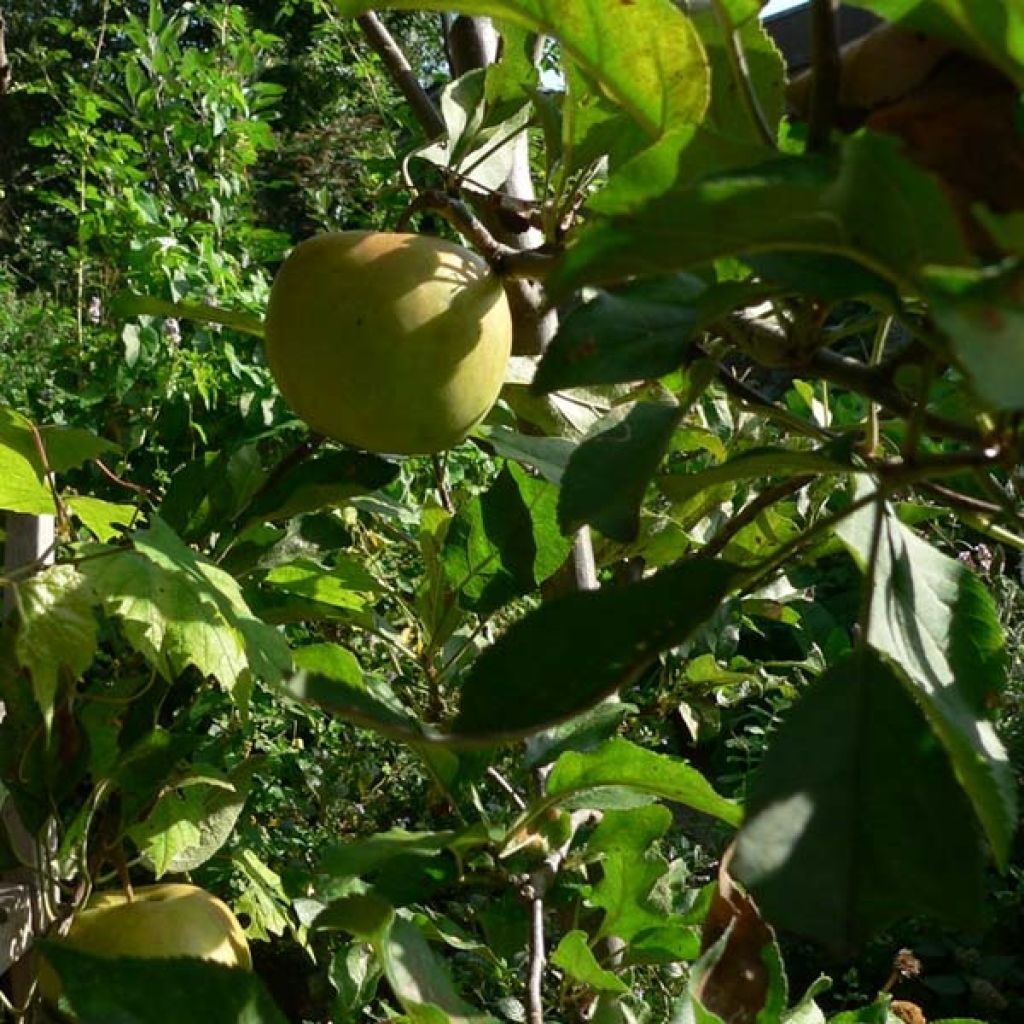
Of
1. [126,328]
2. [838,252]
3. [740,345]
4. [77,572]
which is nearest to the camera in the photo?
[838,252]

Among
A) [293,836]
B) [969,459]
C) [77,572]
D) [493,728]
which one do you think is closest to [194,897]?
[77,572]

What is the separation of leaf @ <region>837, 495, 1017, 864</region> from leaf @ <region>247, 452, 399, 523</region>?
0.32 m

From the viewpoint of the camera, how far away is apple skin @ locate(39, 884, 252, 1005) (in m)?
0.80

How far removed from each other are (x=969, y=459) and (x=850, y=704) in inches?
3.2

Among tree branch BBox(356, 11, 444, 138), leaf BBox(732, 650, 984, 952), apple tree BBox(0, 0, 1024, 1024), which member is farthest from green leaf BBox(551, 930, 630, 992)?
tree branch BBox(356, 11, 444, 138)

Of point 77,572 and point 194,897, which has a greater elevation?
point 77,572

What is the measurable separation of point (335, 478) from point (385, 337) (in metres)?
0.19

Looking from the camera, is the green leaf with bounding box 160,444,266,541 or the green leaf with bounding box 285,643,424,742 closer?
the green leaf with bounding box 285,643,424,742

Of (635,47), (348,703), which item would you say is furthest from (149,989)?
(635,47)

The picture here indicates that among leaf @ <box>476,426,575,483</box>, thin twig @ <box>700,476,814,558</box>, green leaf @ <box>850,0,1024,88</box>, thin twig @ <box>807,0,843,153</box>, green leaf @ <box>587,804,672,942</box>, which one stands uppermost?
green leaf @ <box>850,0,1024,88</box>

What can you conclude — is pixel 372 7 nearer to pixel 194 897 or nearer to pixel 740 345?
pixel 740 345

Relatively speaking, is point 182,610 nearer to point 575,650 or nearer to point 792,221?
point 575,650

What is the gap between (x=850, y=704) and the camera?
394 mm

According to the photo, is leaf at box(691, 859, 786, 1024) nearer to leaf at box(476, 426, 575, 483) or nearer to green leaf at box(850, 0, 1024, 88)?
leaf at box(476, 426, 575, 483)
